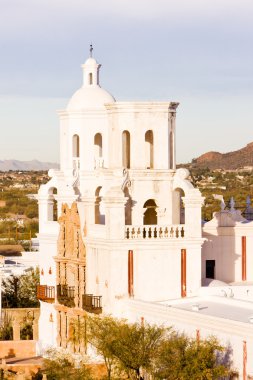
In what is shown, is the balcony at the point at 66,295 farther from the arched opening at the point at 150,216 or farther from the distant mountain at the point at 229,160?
the distant mountain at the point at 229,160

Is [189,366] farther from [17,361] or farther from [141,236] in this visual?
[17,361]

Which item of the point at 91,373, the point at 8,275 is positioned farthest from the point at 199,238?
the point at 8,275

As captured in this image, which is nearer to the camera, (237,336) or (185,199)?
(237,336)

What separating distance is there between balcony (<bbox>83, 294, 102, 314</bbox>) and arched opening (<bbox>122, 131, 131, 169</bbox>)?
4796 millimetres

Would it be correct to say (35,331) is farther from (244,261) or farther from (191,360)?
(191,360)

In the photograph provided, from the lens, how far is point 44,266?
204 feet

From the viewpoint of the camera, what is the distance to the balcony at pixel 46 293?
6075 centimetres

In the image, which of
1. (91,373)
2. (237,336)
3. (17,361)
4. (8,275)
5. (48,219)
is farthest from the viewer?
(8,275)

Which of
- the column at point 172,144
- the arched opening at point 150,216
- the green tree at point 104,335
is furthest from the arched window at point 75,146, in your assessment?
the green tree at point 104,335

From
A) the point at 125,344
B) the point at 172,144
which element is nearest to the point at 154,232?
the point at 172,144

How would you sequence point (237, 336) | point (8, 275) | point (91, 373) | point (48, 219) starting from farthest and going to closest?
1. point (8, 275)
2. point (48, 219)
3. point (91, 373)
4. point (237, 336)

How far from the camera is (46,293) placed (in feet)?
200

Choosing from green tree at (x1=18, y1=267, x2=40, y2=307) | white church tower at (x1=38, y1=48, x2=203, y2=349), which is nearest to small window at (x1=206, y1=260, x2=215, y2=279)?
white church tower at (x1=38, y1=48, x2=203, y2=349)

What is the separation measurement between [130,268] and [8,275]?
17.6 meters
